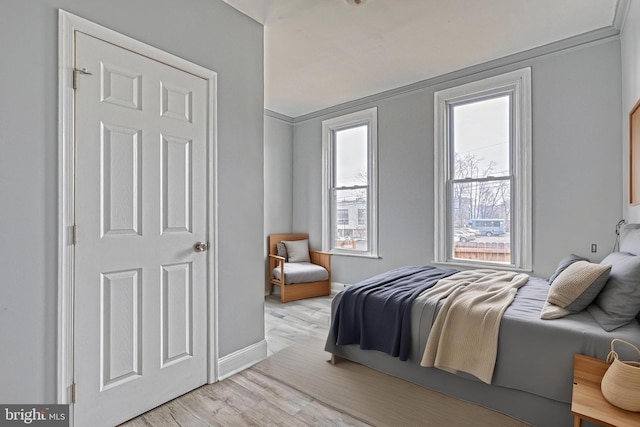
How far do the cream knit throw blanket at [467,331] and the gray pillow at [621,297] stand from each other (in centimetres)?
48

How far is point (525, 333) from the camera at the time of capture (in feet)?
6.07

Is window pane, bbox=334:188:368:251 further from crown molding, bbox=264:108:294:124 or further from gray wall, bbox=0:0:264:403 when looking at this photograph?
gray wall, bbox=0:0:264:403

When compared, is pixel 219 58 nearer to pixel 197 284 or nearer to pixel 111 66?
pixel 111 66

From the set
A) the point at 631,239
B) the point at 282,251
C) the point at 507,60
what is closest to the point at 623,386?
the point at 631,239

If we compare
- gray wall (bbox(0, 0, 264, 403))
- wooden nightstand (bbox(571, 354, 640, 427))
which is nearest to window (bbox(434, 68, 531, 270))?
wooden nightstand (bbox(571, 354, 640, 427))

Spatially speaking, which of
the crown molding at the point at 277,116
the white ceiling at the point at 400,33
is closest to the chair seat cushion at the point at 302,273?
the crown molding at the point at 277,116

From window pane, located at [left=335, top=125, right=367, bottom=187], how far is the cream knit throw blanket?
8.96ft

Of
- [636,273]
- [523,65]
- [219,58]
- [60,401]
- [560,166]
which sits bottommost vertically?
[60,401]

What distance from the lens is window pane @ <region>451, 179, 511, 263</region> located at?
3.57 metres

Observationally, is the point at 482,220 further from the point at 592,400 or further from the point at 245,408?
the point at 245,408

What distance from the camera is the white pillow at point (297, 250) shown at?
16.4 feet

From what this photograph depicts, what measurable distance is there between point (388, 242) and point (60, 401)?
3.60 meters

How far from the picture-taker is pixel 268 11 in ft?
8.46

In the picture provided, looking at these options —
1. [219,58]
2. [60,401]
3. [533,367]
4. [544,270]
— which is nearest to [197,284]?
[60,401]
